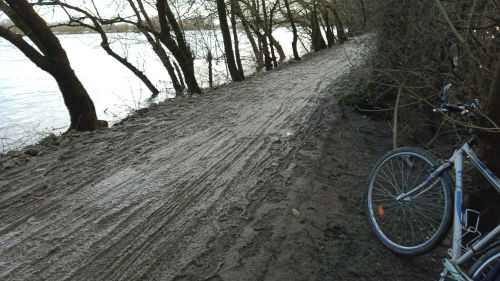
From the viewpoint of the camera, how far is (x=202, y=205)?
4.01m

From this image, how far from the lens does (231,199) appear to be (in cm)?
412

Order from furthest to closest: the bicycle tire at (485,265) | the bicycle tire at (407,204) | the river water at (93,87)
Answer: the river water at (93,87)
the bicycle tire at (407,204)
the bicycle tire at (485,265)

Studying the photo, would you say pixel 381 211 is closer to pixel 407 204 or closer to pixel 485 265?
pixel 407 204

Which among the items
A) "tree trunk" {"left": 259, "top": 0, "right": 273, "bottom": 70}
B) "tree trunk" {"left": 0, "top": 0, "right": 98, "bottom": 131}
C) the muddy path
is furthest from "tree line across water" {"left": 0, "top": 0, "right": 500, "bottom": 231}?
"tree trunk" {"left": 259, "top": 0, "right": 273, "bottom": 70}

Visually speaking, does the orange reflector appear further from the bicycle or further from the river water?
the river water

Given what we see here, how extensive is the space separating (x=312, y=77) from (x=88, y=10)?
919cm

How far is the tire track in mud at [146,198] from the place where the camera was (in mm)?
3170

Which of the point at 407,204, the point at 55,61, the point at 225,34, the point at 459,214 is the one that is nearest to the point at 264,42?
the point at 225,34

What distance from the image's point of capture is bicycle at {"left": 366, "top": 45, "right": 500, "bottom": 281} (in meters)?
2.41

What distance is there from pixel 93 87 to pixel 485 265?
22871 mm

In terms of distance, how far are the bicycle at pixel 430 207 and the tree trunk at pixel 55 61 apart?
22.7 ft

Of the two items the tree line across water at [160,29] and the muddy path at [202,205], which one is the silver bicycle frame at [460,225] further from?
the tree line across water at [160,29]

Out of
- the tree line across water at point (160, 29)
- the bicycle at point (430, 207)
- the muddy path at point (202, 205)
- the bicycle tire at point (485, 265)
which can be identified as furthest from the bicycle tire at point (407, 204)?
the tree line across water at point (160, 29)

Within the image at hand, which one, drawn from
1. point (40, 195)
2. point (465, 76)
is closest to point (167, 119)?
point (40, 195)
